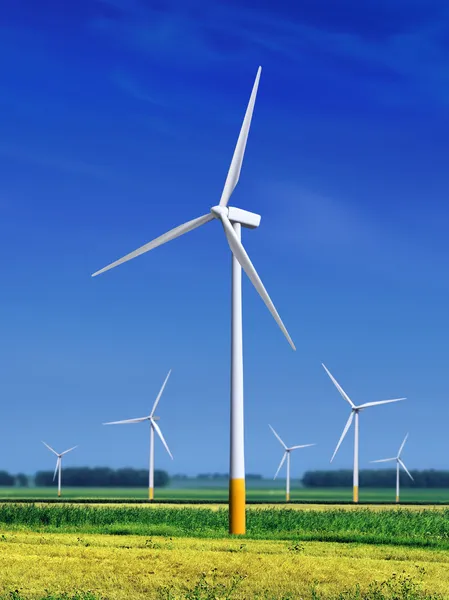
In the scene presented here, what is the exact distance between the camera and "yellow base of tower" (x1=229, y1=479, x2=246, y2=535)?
142 feet

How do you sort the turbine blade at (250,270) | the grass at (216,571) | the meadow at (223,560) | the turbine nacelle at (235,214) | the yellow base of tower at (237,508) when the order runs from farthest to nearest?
the turbine nacelle at (235,214)
the turbine blade at (250,270)
the yellow base of tower at (237,508)
the meadow at (223,560)
the grass at (216,571)

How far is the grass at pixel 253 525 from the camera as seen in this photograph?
42.7 meters

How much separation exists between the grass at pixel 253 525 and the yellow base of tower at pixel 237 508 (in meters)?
0.75

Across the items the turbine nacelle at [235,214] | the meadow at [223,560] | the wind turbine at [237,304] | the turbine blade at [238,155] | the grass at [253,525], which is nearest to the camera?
the meadow at [223,560]

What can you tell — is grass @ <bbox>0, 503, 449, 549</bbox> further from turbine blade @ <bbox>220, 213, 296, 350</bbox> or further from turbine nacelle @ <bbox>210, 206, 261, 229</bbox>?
turbine nacelle @ <bbox>210, 206, 261, 229</bbox>

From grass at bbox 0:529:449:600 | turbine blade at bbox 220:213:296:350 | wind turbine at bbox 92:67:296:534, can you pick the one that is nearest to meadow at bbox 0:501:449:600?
grass at bbox 0:529:449:600

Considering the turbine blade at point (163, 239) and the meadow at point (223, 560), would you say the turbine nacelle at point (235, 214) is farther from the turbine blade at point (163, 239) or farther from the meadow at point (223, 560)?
the meadow at point (223, 560)

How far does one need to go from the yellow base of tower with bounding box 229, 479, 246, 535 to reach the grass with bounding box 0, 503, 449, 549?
2.46ft

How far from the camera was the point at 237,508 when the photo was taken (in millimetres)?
43562

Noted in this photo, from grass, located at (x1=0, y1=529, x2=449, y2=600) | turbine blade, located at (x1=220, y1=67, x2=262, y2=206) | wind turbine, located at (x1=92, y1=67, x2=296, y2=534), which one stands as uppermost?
turbine blade, located at (x1=220, y1=67, x2=262, y2=206)

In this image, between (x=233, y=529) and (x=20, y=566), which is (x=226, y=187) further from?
(x=20, y=566)

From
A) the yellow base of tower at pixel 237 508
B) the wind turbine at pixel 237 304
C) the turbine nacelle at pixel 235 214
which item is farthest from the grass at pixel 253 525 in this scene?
the turbine nacelle at pixel 235 214

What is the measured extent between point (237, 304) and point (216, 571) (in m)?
17.2

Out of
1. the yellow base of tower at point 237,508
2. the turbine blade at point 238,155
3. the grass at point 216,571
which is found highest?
the turbine blade at point 238,155
